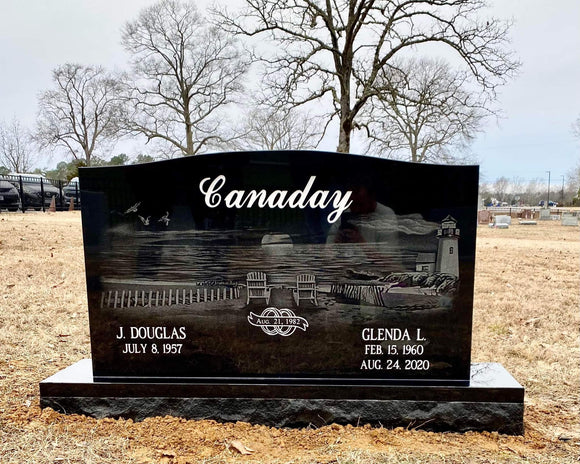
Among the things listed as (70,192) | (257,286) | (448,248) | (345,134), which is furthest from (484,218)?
(257,286)

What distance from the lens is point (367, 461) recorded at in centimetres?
247

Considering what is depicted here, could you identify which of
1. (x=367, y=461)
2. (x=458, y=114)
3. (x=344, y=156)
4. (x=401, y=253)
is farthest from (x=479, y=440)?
(x=458, y=114)

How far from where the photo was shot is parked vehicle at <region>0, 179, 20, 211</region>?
69.1ft

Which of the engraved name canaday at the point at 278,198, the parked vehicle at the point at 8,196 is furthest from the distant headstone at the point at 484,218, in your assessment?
the engraved name canaday at the point at 278,198

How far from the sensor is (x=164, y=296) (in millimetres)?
3066

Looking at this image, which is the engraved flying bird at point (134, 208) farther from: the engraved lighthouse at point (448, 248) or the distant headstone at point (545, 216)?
the distant headstone at point (545, 216)

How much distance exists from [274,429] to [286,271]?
1.20 m

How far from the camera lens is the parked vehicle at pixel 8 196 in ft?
69.1

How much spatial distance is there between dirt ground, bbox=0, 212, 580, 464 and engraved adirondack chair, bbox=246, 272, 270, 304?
3.23ft

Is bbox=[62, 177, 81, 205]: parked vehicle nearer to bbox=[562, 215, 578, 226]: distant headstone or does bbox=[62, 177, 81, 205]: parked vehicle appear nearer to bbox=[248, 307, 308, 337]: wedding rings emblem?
bbox=[248, 307, 308, 337]: wedding rings emblem

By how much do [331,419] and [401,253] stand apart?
1.37 metres

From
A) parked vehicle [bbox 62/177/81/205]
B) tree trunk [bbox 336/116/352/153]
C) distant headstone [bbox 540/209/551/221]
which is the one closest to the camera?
tree trunk [bbox 336/116/352/153]

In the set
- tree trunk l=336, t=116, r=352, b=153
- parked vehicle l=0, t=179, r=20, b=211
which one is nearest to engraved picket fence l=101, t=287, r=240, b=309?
tree trunk l=336, t=116, r=352, b=153

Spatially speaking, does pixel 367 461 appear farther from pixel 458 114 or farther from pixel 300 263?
pixel 458 114
